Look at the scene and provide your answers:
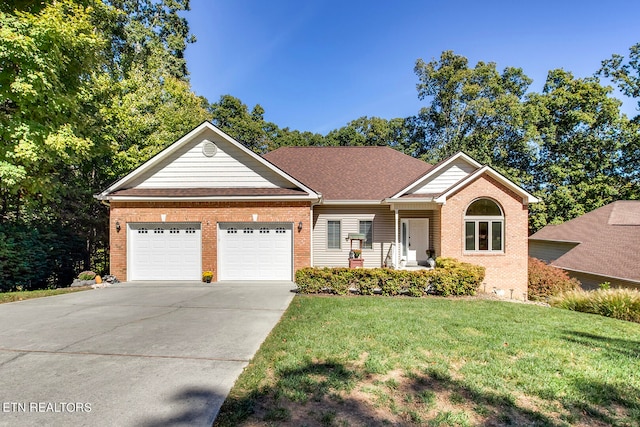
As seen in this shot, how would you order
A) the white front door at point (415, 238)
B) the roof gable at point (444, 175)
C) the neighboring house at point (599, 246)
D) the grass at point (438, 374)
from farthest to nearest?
the white front door at point (415, 238)
the neighboring house at point (599, 246)
the roof gable at point (444, 175)
the grass at point (438, 374)

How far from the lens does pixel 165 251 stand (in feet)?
40.7

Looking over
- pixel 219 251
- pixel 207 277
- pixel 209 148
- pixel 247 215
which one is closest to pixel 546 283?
pixel 247 215

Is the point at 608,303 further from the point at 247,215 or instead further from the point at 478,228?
the point at 247,215

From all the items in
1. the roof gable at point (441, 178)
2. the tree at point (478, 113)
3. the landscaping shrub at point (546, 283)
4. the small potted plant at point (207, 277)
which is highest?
the tree at point (478, 113)

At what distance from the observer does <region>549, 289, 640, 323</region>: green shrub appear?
27.8 feet

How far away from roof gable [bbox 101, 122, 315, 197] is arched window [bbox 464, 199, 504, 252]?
25.8 feet

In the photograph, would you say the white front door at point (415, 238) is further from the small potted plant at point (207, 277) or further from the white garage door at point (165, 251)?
the white garage door at point (165, 251)

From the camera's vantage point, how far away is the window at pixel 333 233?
1517 centimetres

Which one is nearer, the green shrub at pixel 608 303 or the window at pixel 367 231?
the green shrub at pixel 608 303

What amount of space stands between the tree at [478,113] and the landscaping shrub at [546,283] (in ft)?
39.9

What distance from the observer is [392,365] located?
438cm

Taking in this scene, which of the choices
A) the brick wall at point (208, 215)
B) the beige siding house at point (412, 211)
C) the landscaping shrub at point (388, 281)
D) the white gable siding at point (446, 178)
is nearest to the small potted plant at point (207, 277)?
the brick wall at point (208, 215)

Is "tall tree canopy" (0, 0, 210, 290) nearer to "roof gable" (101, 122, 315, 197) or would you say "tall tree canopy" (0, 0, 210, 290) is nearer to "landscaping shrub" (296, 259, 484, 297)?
"roof gable" (101, 122, 315, 197)

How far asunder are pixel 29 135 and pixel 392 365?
1212 centimetres
